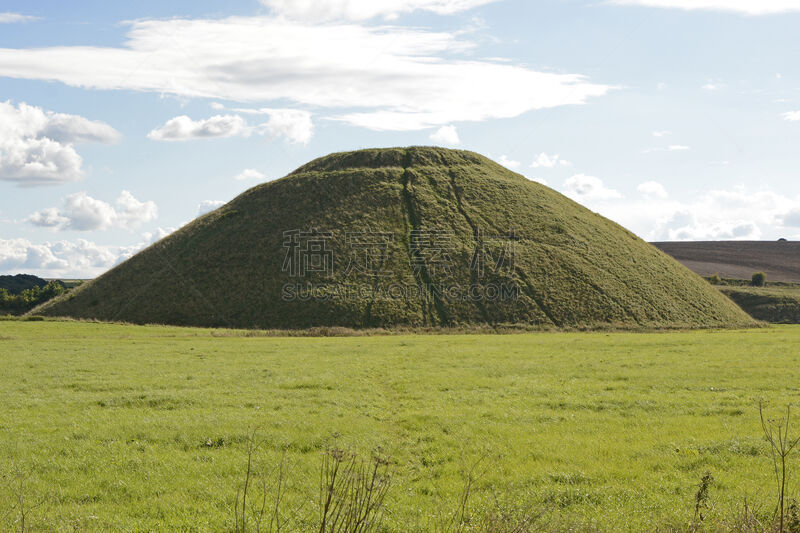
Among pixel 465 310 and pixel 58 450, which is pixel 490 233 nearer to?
pixel 465 310

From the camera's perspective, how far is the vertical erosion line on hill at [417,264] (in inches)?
2438

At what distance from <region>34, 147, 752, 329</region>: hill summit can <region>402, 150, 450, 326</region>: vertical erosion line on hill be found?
0.51ft

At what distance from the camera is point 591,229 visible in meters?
83.3

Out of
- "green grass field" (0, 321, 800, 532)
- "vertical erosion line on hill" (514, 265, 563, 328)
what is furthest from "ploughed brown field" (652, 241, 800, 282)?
"green grass field" (0, 321, 800, 532)

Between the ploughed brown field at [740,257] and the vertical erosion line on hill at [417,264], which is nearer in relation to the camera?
the vertical erosion line on hill at [417,264]

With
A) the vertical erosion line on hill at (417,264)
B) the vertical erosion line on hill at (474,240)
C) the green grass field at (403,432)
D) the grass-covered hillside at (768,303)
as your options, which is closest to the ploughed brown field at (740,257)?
the grass-covered hillside at (768,303)

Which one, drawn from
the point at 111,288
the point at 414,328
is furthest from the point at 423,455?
the point at 111,288

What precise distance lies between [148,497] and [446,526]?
553 cm

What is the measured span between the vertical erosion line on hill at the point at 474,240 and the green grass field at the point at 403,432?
3219 centimetres

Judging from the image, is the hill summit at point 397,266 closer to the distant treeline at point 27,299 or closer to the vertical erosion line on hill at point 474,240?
the vertical erosion line on hill at point 474,240

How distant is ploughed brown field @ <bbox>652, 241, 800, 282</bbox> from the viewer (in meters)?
121

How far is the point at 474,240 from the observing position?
7412 centimetres

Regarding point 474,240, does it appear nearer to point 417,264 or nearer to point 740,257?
point 417,264

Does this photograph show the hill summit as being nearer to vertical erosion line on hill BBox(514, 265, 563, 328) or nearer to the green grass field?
vertical erosion line on hill BBox(514, 265, 563, 328)
